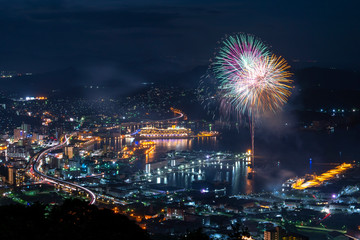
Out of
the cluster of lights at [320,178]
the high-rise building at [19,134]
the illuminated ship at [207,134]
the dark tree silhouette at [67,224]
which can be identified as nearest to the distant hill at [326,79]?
the illuminated ship at [207,134]

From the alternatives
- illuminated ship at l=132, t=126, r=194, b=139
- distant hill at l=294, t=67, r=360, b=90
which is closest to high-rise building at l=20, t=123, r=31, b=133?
illuminated ship at l=132, t=126, r=194, b=139

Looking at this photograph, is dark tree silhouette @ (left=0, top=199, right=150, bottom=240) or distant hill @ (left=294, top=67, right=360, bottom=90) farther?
distant hill @ (left=294, top=67, right=360, bottom=90)

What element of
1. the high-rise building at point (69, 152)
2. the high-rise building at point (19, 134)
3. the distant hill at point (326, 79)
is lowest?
the high-rise building at point (69, 152)

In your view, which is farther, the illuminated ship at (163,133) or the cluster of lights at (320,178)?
the illuminated ship at (163,133)

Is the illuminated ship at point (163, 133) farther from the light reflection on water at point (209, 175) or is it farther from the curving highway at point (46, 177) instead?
the curving highway at point (46, 177)

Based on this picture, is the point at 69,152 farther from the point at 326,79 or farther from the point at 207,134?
the point at 326,79

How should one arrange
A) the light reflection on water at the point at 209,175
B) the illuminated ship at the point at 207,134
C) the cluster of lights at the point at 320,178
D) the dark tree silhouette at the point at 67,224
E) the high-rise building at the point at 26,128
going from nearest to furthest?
the dark tree silhouette at the point at 67,224
the cluster of lights at the point at 320,178
the light reflection on water at the point at 209,175
the high-rise building at the point at 26,128
the illuminated ship at the point at 207,134

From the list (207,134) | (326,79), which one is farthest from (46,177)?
(326,79)

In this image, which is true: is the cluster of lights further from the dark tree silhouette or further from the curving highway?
the dark tree silhouette
